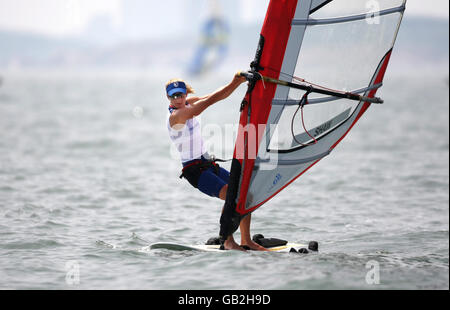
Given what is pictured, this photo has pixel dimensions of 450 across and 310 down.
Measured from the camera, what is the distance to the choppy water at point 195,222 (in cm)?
569

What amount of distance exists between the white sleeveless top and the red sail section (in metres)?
0.43

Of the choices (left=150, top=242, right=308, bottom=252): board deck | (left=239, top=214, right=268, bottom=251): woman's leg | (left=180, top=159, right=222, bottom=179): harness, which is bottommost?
(left=150, top=242, right=308, bottom=252): board deck

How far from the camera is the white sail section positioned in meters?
5.95

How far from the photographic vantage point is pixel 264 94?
5863 mm

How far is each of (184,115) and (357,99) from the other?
1.78 m

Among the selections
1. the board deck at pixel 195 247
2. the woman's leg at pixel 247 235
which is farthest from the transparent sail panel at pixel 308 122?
the board deck at pixel 195 247

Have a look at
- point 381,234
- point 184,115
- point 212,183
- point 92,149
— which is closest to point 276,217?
point 381,234

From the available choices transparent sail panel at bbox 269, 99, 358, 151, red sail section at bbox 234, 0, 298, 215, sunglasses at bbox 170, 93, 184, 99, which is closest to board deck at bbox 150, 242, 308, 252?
red sail section at bbox 234, 0, 298, 215

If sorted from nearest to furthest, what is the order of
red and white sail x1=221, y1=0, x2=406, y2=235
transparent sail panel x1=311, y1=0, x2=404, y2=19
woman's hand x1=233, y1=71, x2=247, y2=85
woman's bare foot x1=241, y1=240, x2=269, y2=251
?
woman's hand x1=233, y1=71, x2=247, y2=85
red and white sail x1=221, y1=0, x2=406, y2=235
transparent sail panel x1=311, y1=0, x2=404, y2=19
woman's bare foot x1=241, y1=240, x2=269, y2=251

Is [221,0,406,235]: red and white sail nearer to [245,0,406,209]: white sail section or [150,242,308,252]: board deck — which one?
[245,0,406,209]: white sail section

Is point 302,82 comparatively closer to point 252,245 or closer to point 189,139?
point 189,139

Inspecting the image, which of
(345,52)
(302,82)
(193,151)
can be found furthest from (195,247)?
(345,52)

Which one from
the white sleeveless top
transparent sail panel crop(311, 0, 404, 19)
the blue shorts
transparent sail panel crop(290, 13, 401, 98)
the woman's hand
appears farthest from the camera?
the blue shorts
